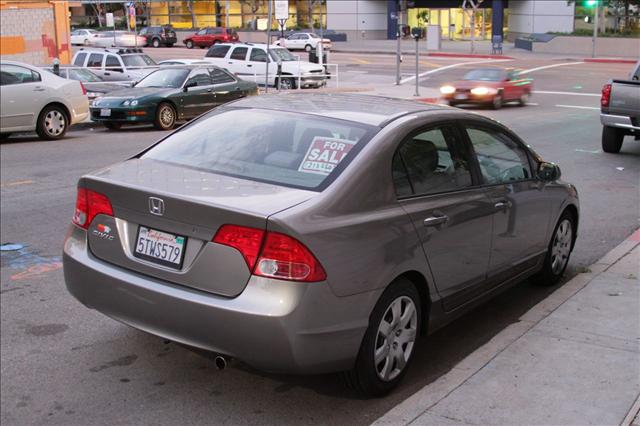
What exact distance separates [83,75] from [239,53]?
940cm

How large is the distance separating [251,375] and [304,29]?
6813 cm

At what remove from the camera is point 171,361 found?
5129 millimetres

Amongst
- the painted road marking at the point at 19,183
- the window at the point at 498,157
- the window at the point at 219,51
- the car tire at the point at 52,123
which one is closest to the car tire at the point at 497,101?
the window at the point at 219,51

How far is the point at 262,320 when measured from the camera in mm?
3938

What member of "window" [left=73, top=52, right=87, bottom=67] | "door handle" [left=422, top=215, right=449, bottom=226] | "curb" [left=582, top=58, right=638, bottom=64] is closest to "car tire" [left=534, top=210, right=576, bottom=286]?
"door handle" [left=422, top=215, right=449, bottom=226]

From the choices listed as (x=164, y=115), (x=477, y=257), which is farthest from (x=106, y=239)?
(x=164, y=115)

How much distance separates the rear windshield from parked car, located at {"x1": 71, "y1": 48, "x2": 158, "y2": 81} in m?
22.2

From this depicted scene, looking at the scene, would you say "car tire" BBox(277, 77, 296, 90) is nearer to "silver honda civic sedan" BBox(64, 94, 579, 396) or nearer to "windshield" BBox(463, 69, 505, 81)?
"windshield" BBox(463, 69, 505, 81)

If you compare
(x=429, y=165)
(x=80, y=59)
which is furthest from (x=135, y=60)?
(x=429, y=165)

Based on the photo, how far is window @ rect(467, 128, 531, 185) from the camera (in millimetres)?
5527

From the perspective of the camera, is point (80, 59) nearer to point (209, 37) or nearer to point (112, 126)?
point (112, 126)

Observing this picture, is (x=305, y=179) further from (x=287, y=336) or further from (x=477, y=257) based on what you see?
(x=477, y=257)

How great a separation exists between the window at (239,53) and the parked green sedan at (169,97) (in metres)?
11.7

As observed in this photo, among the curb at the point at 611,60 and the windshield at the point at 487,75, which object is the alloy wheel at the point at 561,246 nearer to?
the windshield at the point at 487,75
